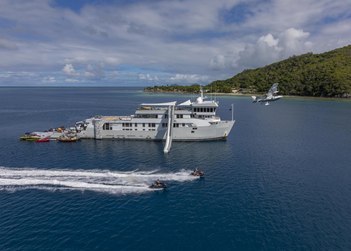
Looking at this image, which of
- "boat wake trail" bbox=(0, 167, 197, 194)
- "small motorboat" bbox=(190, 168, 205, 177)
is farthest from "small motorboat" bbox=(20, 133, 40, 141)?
"small motorboat" bbox=(190, 168, 205, 177)

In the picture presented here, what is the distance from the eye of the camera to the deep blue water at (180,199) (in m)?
34.5

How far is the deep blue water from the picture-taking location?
34500 millimetres

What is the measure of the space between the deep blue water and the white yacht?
639cm

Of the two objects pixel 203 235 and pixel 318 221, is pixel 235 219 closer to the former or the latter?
pixel 203 235

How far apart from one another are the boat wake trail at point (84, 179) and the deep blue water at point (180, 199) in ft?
0.64

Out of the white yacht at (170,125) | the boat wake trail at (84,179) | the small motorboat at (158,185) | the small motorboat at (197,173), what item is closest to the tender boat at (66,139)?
the white yacht at (170,125)

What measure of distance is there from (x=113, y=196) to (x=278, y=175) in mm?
32970

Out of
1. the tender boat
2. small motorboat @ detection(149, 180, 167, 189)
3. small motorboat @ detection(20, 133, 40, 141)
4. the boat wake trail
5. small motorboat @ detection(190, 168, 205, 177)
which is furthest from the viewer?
small motorboat @ detection(20, 133, 40, 141)

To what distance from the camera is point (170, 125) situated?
270 ft

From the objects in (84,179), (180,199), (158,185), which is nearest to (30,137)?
(84,179)

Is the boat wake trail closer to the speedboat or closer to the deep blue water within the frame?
the deep blue water

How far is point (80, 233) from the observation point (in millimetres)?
35594

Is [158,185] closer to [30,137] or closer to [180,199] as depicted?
[180,199]

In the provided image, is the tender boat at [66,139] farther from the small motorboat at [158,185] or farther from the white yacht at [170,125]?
the small motorboat at [158,185]
